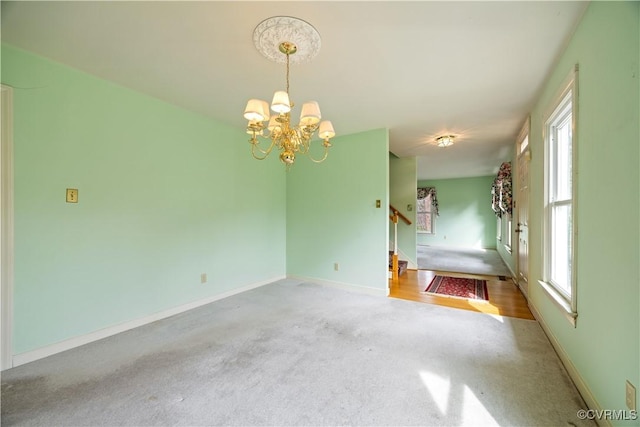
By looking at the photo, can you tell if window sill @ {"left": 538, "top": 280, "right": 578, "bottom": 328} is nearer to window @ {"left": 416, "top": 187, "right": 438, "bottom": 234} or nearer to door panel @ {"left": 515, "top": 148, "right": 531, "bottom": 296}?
door panel @ {"left": 515, "top": 148, "right": 531, "bottom": 296}

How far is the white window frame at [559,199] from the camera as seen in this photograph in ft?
5.47

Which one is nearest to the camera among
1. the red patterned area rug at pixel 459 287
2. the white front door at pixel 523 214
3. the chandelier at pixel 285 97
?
the chandelier at pixel 285 97

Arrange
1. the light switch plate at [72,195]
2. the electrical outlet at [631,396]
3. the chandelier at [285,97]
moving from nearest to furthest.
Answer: the electrical outlet at [631,396], the chandelier at [285,97], the light switch plate at [72,195]

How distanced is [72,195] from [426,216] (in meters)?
9.28

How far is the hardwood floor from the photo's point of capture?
295 cm

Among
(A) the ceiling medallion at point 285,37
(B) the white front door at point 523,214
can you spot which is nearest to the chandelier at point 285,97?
(A) the ceiling medallion at point 285,37

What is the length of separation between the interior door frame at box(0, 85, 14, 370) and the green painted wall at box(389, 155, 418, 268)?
5.10m

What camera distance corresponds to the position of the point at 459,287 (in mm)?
3904

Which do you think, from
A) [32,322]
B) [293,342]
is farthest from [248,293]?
[32,322]

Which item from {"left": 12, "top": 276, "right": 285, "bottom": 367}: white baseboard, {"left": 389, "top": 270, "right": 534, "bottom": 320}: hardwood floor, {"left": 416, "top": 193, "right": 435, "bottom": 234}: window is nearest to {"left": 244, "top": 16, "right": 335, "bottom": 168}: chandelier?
{"left": 12, "top": 276, "right": 285, "bottom": 367}: white baseboard

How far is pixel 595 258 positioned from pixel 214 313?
10.5 ft

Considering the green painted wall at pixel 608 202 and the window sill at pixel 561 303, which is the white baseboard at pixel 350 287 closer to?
the window sill at pixel 561 303

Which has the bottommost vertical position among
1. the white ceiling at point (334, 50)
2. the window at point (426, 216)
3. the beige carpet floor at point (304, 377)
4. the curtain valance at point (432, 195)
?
the beige carpet floor at point (304, 377)

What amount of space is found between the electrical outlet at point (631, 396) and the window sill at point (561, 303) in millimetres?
645
